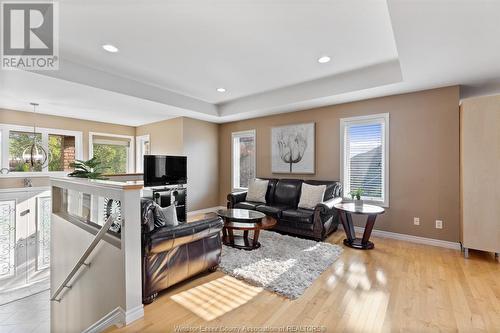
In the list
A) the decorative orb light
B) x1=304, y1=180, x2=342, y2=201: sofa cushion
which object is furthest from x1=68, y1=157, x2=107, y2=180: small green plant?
x1=304, y1=180, x2=342, y2=201: sofa cushion

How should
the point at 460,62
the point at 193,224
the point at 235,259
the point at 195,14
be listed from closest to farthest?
1. the point at 195,14
2. the point at 193,224
3. the point at 460,62
4. the point at 235,259

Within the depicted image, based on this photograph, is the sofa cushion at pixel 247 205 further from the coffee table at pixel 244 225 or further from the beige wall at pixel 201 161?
the beige wall at pixel 201 161

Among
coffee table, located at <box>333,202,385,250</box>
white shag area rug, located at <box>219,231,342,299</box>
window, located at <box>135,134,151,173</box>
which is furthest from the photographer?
window, located at <box>135,134,151,173</box>

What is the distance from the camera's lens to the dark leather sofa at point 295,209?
3.73 m

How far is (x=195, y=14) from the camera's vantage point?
2.24 meters

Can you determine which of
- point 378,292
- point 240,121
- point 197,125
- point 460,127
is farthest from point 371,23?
point 197,125

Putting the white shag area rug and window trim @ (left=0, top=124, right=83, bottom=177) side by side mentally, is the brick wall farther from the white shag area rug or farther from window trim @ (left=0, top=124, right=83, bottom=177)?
the white shag area rug

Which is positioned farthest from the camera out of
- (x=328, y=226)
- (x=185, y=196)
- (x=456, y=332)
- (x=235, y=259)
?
(x=185, y=196)

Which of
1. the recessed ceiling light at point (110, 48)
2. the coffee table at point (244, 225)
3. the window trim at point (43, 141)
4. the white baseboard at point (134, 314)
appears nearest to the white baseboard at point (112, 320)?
the white baseboard at point (134, 314)

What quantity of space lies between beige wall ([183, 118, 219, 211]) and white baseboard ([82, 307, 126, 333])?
3.61 meters

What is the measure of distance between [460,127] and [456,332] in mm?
2945

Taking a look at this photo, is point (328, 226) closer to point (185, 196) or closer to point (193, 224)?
point (193, 224)

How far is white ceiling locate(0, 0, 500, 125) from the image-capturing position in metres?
2.10

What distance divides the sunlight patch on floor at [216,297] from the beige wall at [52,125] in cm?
514
